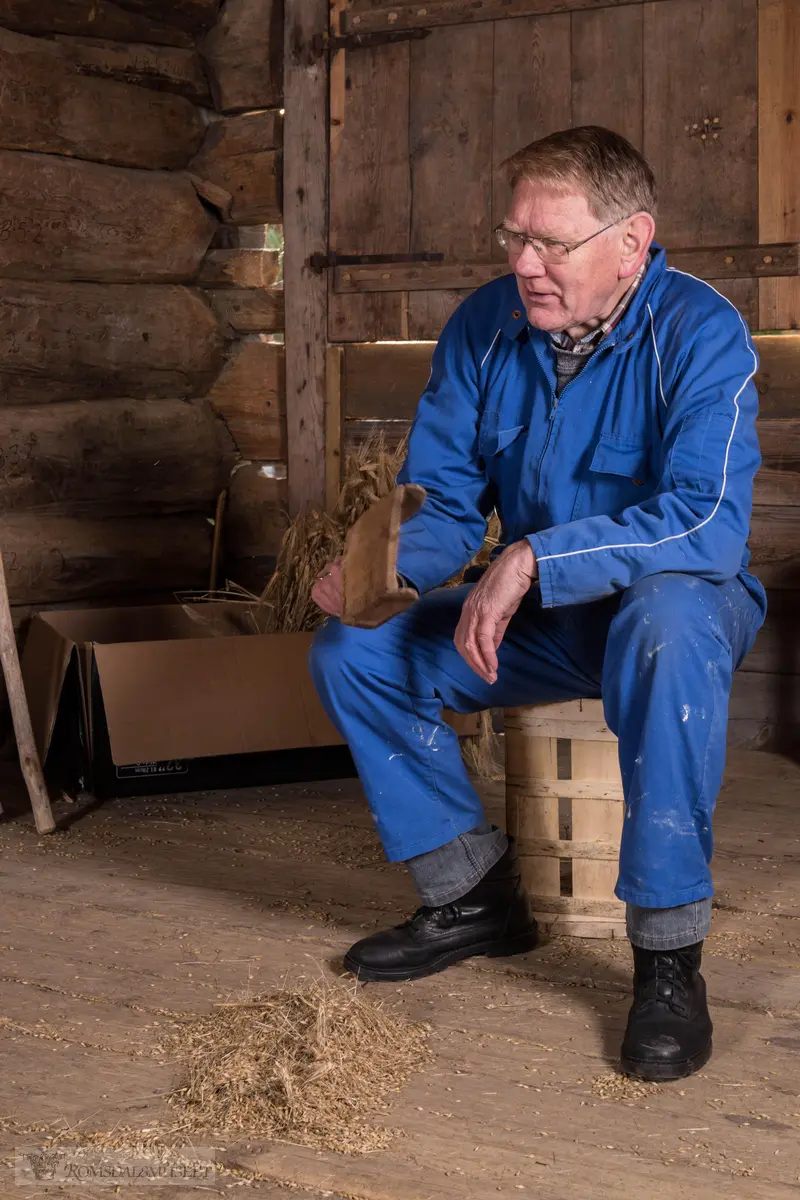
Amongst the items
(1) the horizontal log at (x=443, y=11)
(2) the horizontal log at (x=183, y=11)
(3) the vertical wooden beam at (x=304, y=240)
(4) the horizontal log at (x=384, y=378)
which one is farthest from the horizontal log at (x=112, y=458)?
(1) the horizontal log at (x=443, y=11)

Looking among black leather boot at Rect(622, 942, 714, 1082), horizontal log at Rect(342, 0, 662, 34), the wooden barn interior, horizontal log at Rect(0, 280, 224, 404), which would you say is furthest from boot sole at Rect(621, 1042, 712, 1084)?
horizontal log at Rect(342, 0, 662, 34)

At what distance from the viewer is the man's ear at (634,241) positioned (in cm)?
210

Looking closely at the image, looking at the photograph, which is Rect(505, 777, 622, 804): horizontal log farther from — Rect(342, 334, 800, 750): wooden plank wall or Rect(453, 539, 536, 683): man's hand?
Rect(342, 334, 800, 750): wooden plank wall

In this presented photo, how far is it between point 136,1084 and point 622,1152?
65 cm

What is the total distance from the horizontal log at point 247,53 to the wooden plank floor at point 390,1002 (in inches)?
92.4

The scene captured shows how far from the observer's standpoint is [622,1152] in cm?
162

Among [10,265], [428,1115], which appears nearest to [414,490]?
[428,1115]

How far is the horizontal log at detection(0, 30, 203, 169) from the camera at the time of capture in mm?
3732

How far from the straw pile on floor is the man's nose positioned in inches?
44.3

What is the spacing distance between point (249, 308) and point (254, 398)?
291 mm

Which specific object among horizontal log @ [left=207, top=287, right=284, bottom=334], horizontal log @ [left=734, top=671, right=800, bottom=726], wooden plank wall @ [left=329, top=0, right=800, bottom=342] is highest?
wooden plank wall @ [left=329, top=0, right=800, bottom=342]

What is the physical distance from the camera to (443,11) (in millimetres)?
3963

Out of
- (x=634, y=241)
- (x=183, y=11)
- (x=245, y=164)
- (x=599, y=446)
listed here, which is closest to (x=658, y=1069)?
(x=599, y=446)

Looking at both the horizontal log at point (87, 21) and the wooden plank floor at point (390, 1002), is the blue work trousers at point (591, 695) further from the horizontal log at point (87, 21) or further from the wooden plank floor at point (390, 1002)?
the horizontal log at point (87, 21)
